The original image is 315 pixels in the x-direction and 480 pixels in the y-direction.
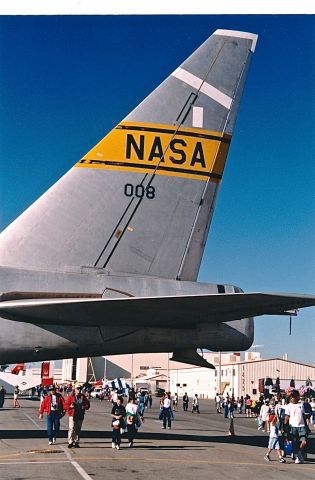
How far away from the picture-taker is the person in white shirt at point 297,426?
547 inches

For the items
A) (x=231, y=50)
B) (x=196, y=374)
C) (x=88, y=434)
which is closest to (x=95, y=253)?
(x=231, y=50)

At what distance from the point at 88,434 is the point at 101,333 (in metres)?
7.04

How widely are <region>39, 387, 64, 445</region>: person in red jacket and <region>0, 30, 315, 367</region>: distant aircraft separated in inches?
116

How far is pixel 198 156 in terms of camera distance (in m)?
15.1

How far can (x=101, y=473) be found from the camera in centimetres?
1116

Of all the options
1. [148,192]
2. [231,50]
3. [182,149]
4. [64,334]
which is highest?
[231,50]

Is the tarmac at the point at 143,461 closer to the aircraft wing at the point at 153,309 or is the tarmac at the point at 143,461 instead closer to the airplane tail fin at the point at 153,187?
the aircraft wing at the point at 153,309

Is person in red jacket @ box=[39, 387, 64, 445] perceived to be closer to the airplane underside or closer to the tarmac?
the tarmac

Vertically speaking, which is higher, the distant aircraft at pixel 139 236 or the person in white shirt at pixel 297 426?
the distant aircraft at pixel 139 236

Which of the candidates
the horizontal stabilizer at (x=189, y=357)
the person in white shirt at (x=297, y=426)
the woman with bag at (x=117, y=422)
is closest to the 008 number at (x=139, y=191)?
the horizontal stabilizer at (x=189, y=357)

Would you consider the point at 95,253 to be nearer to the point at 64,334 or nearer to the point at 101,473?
the point at 64,334

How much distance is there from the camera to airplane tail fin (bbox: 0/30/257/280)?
14.0 meters

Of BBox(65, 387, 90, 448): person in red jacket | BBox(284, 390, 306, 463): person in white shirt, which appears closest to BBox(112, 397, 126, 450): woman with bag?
BBox(65, 387, 90, 448): person in red jacket

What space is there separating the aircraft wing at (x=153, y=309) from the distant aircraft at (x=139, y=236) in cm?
4
